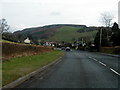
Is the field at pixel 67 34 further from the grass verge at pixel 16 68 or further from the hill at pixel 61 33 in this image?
the grass verge at pixel 16 68

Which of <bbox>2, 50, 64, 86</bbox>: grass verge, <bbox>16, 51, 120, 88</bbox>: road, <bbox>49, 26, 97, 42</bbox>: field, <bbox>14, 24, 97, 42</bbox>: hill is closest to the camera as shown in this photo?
<bbox>16, 51, 120, 88</bbox>: road

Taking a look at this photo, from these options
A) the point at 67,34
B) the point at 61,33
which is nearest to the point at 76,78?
the point at 67,34

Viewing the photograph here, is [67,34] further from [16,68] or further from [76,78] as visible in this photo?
[76,78]

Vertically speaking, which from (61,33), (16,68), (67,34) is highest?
(61,33)

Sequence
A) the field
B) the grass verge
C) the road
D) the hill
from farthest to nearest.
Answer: the field → the hill → the grass verge → the road

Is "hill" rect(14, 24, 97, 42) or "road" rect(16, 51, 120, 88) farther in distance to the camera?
"hill" rect(14, 24, 97, 42)

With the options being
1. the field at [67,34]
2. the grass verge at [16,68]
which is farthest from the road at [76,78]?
the field at [67,34]

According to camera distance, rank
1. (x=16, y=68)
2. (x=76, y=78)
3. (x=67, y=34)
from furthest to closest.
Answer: (x=67, y=34) → (x=16, y=68) → (x=76, y=78)

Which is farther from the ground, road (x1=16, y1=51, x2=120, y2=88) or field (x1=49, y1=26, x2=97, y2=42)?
field (x1=49, y1=26, x2=97, y2=42)

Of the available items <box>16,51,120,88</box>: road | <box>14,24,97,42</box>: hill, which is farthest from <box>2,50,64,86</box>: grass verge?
<box>14,24,97,42</box>: hill

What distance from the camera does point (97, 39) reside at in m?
79.4

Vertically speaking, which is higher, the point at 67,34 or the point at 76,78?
the point at 67,34

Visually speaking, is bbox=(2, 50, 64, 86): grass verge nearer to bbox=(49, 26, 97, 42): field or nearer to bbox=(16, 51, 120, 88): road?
bbox=(16, 51, 120, 88): road

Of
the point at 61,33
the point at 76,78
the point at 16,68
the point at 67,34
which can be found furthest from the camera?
the point at 61,33
